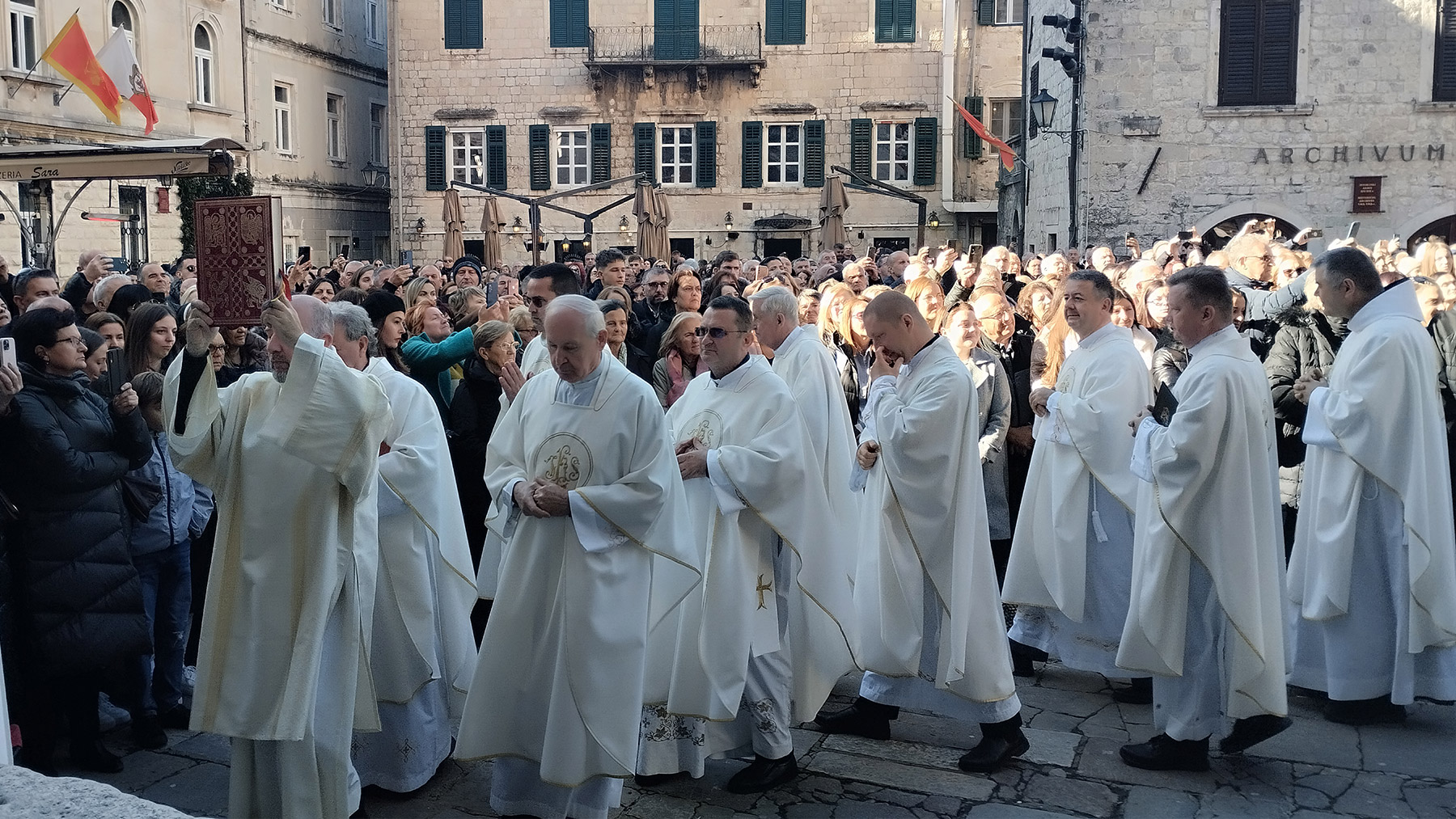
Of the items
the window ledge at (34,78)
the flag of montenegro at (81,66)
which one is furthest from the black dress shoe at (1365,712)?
the window ledge at (34,78)

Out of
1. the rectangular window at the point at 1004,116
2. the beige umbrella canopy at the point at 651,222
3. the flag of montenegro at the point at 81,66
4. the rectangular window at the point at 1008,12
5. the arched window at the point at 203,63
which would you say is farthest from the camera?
the rectangular window at the point at 1004,116

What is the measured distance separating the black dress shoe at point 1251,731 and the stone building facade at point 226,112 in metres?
14.1

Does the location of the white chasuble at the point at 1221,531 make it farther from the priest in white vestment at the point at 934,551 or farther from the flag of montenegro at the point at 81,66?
the flag of montenegro at the point at 81,66

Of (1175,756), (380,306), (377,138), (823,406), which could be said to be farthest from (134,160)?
(377,138)

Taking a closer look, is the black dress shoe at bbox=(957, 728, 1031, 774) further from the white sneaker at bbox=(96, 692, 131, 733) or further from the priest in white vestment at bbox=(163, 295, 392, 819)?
the white sneaker at bbox=(96, 692, 131, 733)

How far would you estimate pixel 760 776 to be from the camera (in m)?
5.21

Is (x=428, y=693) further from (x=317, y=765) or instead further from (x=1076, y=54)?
(x=1076, y=54)

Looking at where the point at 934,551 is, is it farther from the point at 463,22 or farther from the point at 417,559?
the point at 463,22

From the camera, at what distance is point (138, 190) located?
24.3m

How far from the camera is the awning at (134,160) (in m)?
5.92

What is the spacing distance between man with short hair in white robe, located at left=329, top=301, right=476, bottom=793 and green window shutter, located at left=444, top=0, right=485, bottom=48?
3038 cm

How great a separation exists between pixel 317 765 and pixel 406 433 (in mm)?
1344

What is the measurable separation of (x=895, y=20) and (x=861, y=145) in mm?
3149

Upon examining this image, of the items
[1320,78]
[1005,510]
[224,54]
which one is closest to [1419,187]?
[1320,78]
